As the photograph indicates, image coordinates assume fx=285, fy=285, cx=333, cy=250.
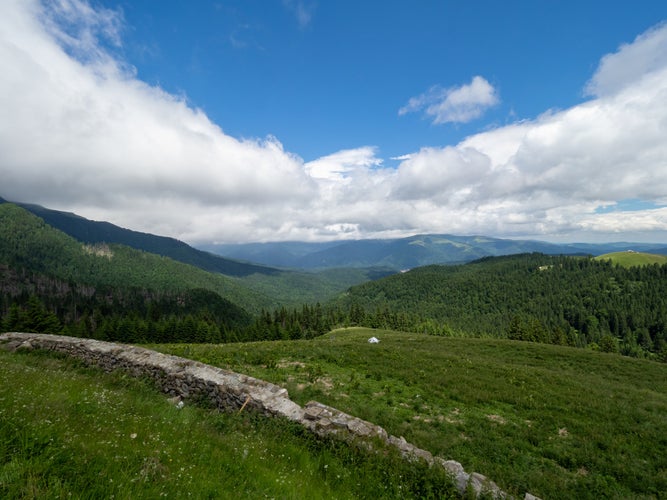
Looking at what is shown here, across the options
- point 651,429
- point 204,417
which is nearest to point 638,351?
point 651,429

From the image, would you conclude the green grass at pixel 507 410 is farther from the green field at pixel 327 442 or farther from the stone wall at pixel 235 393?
the stone wall at pixel 235 393

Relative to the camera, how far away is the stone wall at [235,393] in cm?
831

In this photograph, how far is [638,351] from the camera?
4574 inches

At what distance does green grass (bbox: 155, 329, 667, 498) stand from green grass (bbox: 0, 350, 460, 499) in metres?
4.21

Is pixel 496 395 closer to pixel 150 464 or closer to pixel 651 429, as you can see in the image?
pixel 651 429

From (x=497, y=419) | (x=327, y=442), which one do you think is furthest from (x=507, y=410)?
(x=327, y=442)

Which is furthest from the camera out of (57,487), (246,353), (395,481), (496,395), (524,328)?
(524,328)

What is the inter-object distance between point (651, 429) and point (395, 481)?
14152 millimetres

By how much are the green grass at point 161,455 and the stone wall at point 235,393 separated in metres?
0.42

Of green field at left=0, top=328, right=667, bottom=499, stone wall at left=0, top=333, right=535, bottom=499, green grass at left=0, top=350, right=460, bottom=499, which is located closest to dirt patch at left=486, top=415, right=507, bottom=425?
green field at left=0, top=328, right=667, bottom=499

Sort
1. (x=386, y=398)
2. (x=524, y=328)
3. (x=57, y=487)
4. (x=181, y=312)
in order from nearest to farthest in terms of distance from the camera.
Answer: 1. (x=57, y=487)
2. (x=386, y=398)
3. (x=524, y=328)
4. (x=181, y=312)

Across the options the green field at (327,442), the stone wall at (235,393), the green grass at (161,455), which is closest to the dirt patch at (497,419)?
the green field at (327,442)

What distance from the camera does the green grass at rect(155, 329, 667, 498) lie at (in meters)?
9.95

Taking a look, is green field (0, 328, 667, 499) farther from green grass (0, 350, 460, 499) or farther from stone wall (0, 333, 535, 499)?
stone wall (0, 333, 535, 499)
